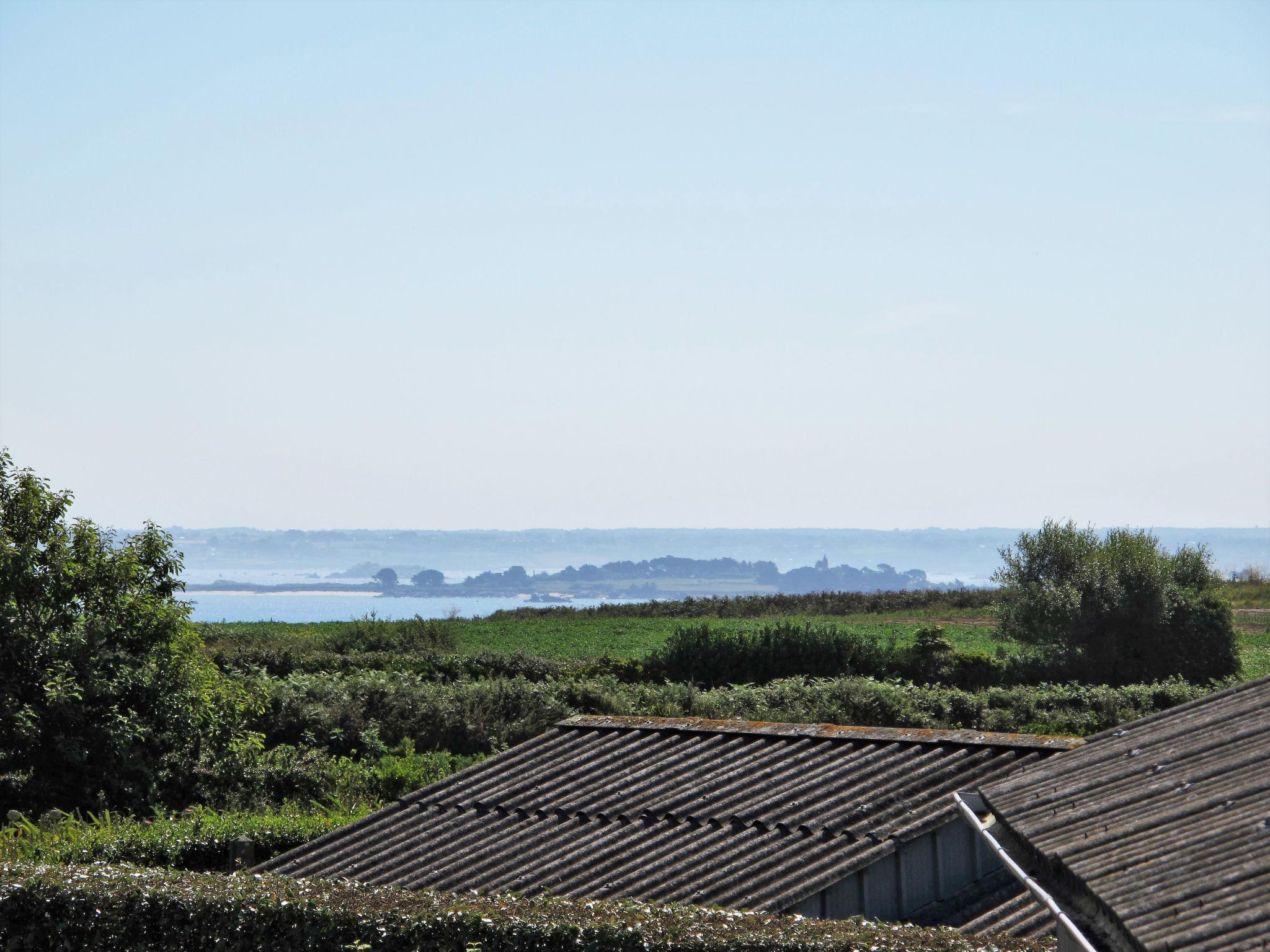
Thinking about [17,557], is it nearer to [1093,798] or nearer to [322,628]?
[1093,798]

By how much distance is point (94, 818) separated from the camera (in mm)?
16141

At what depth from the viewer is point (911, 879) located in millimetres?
9281

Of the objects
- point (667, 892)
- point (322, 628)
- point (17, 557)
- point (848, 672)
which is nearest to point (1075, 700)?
point (848, 672)

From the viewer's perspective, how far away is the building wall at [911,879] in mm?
9086

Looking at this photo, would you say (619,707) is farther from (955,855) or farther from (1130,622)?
(1130,622)

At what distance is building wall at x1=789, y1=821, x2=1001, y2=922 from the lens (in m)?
9.09

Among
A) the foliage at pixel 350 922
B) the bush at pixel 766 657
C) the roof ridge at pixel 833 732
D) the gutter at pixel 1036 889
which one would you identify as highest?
the gutter at pixel 1036 889

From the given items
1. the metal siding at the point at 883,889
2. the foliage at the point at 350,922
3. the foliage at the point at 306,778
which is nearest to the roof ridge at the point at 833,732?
the metal siding at the point at 883,889

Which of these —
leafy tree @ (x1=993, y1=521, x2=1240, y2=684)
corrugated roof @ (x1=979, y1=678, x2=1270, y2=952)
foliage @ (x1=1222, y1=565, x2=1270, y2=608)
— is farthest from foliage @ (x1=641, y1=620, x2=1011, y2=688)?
foliage @ (x1=1222, y1=565, x2=1270, y2=608)

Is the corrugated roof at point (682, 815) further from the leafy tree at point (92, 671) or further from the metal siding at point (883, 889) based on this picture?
the leafy tree at point (92, 671)

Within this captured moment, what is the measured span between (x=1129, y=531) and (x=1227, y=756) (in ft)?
131

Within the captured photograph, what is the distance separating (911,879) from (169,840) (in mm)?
8729

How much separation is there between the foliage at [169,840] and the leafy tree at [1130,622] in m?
30.0

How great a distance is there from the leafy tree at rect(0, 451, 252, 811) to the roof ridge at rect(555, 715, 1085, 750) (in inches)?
310
